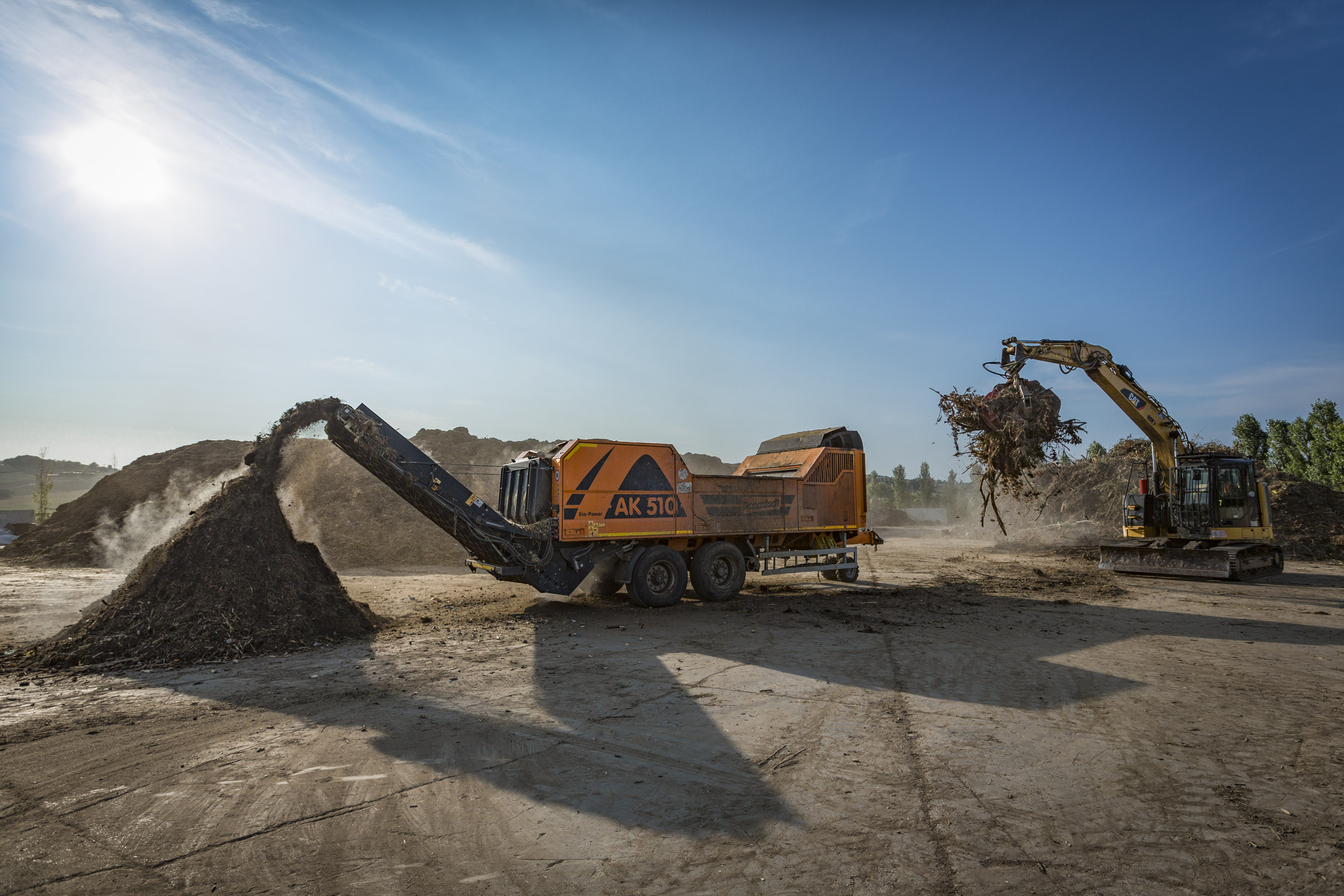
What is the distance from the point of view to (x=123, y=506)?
20.8m

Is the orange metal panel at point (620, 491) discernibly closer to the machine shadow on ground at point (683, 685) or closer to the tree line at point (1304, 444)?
the machine shadow on ground at point (683, 685)

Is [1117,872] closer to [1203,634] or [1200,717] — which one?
[1200,717]

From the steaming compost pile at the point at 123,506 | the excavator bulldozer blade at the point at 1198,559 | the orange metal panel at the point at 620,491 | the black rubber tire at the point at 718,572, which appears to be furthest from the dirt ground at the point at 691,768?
the steaming compost pile at the point at 123,506

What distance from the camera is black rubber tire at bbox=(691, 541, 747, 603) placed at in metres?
12.4

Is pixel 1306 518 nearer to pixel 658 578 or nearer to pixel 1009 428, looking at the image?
pixel 1009 428

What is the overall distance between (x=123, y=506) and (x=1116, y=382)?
2757 centimetres

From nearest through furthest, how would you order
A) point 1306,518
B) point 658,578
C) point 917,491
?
point 658,578, point 1306,518, point 917,491

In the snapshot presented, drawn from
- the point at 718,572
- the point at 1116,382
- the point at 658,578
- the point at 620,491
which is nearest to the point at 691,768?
the point at 620,491

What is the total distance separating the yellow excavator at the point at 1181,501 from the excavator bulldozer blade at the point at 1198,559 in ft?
0.06

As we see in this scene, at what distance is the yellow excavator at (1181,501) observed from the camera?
1507 cm

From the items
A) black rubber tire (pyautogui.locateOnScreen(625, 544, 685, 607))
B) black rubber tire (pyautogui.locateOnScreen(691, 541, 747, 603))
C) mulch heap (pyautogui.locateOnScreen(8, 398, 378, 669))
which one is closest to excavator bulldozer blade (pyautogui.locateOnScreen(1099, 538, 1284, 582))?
black rubber tire (pyautogui.locateOnScreen(691, 541, 747, 603))

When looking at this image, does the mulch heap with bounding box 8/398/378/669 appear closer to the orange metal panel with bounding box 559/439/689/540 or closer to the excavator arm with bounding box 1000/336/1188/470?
the orange metal panel with bounding box 559/439/689/540

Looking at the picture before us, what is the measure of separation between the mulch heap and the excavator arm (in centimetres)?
1335

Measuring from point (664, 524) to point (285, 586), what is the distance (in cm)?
577
